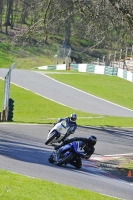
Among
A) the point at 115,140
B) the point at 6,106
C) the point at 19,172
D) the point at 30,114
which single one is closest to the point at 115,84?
the point at 30,114

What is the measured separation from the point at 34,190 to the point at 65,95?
107 ft

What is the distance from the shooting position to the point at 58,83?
48.8 m

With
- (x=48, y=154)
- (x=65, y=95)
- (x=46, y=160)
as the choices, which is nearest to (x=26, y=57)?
(x=65, y=95)

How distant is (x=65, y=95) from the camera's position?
141 ft

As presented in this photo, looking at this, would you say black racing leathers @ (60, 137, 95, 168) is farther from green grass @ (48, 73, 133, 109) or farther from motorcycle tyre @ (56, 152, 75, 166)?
green grass @ (48, 73, 133, 109)

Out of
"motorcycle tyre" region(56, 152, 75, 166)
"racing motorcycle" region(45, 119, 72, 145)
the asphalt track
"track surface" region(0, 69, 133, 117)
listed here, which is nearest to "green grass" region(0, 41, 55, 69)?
"track surface" region(0, 69, 133, 117)

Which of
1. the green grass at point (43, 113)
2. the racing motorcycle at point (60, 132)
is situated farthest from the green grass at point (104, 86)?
the racing motorcycle at point (60, 132)

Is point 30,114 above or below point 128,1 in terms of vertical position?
below

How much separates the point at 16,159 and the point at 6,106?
13323 mm

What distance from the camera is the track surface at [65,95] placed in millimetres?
38475

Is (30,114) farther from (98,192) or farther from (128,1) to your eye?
(98,192)

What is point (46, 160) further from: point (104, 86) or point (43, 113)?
point (104, 86)

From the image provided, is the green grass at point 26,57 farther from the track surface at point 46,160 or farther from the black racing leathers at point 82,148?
the black racing leathers at point 82,148

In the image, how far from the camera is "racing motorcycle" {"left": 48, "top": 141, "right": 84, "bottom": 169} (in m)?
15.3
